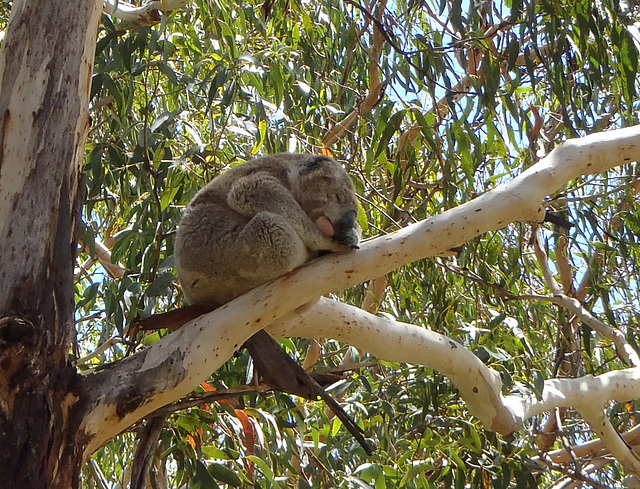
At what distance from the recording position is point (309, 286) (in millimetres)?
2033

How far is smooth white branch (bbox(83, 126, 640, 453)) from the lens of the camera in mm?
1779

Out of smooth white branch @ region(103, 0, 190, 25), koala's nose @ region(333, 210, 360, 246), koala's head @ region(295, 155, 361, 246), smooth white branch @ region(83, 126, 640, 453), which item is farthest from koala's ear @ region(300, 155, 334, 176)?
smooth white branch @ region(103, 0, 190, 25)

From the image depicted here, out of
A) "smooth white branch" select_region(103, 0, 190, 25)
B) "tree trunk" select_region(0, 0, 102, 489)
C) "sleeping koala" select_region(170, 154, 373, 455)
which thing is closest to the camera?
"tree trunk" select_region(0, 0, 102, 489)

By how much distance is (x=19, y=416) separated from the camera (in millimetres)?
1646

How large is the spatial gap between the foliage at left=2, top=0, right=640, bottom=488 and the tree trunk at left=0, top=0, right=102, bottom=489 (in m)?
0.58

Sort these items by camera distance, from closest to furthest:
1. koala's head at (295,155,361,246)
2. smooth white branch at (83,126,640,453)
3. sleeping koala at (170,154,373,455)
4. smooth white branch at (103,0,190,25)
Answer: smooth white branch at (83,126,640,453), sleeping koala at (170,154,373,455), koala's head at (295,155,361,246), smooth white branch at (103,0,190,25)

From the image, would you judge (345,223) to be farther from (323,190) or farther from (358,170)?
(358,170)

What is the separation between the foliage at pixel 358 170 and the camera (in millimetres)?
2805

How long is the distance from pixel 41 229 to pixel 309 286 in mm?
676

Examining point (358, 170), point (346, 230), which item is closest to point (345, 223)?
point (346, 230)

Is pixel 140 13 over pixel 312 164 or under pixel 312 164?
over

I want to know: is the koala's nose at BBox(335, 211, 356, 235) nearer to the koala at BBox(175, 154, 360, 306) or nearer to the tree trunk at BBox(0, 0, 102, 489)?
the koala at BBox(175, 154, 360, 306)

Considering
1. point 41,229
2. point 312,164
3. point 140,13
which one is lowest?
point 41,229

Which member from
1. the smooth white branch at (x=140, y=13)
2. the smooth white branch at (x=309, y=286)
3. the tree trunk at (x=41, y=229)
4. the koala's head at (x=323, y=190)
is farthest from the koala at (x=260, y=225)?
the smooth white branch at (x=140, y=13)
